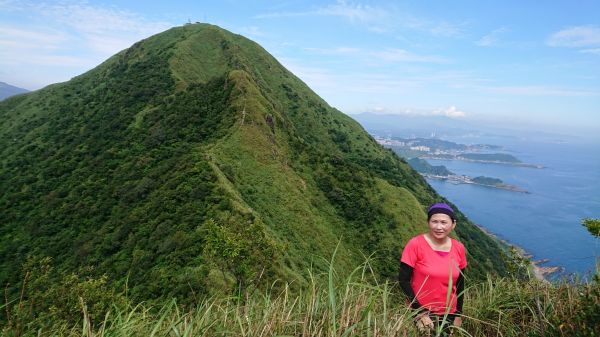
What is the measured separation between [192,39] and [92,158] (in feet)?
186

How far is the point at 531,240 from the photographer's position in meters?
127

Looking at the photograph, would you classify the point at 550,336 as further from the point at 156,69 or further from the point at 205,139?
the point at 156,69

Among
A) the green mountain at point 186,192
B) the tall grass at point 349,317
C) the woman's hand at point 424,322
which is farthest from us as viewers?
the green mountain at point 186,192

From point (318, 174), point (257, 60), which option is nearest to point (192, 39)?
point (257, 60)

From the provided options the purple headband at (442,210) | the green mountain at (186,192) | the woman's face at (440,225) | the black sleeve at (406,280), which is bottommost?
the green mountain at (186,192)

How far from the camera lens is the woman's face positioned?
5.06m

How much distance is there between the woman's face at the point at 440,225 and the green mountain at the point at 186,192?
816cm

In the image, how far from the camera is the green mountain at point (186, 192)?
26.9 m

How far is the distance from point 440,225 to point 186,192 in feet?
110

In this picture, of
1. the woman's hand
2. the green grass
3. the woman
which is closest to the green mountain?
the woman

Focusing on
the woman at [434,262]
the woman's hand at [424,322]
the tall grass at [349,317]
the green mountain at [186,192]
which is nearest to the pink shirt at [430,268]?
the woman at [434,262]

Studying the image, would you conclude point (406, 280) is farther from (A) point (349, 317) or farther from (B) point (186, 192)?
(B) point (186, 192)

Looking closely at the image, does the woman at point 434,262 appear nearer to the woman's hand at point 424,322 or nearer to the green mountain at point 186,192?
the woman's hand at point 424,322

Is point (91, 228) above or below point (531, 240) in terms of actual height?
above
